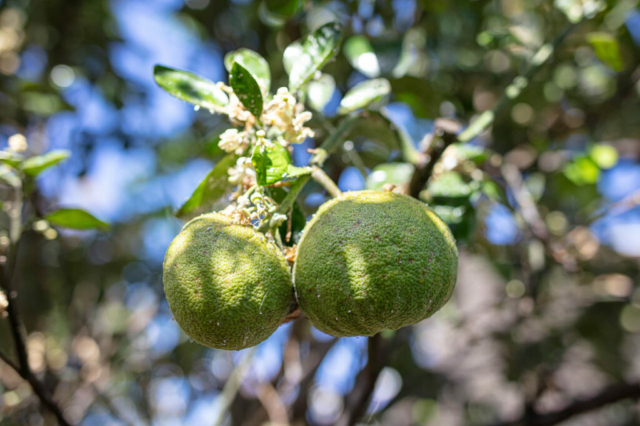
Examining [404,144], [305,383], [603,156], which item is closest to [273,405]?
[305,383]

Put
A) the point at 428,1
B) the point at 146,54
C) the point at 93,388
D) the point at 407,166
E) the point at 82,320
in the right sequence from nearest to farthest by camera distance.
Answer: the point at 407,166
the point at 428,1
the point at 93,388
the point at 82,320
the point at 146,54

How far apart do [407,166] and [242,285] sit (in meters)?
0.69

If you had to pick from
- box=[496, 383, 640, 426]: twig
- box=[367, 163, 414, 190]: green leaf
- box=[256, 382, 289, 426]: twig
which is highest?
box=[367, 163, 414, 190]: green leaf

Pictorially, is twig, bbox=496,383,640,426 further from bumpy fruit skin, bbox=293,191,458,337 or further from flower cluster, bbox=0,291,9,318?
flower cluster, bbox=0,291,9,318

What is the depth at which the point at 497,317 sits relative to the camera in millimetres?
3172

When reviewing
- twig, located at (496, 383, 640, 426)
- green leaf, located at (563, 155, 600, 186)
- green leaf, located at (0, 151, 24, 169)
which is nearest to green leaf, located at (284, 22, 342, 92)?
green leaf, located at (0, 151, 24, 169)

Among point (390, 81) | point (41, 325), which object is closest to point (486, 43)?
point (390, 81)

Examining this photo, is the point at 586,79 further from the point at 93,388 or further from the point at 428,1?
the point at 93,388

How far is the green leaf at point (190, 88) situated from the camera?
3.76 ft

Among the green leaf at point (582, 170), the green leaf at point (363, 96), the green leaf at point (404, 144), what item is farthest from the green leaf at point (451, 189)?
the green leaf at point (582, 170)

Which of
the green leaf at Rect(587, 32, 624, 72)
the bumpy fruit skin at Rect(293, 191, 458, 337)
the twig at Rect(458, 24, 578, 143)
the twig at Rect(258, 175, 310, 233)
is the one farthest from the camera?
the green leaf at Rect(587, 32, 624, 72)

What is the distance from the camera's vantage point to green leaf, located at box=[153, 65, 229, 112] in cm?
115

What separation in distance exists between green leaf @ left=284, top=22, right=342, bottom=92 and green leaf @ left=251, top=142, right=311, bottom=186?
0.21 metres

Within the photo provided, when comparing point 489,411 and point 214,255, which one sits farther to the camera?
point 489,411
